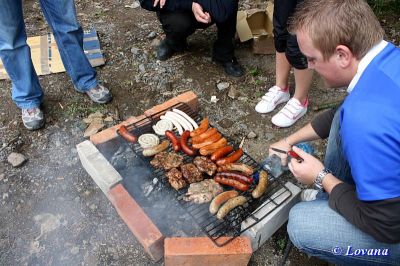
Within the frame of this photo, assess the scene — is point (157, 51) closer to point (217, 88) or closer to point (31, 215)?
point (217, 88)

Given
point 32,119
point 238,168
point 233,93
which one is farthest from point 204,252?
point 32,119

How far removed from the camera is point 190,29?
4.77 meters

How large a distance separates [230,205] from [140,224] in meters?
0.73

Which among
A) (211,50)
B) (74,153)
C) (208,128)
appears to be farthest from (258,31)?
(74,153)

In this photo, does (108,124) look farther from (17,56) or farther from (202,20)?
(202,20)

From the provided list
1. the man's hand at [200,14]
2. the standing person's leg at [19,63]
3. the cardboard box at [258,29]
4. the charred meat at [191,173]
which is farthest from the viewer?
the cardboard box at [258,29]

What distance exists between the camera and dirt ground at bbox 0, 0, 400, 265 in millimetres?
3117

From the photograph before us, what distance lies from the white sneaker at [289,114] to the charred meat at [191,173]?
1.54 m

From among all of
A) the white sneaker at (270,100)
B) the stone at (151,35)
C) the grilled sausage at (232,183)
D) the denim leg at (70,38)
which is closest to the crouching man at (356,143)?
the grilled sausage at (232,183)

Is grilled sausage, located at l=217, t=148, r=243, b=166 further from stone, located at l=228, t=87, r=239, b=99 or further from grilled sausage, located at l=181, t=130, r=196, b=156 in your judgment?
stone, located at l=228, t=87, r=239, b=99

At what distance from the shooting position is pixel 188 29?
473cm

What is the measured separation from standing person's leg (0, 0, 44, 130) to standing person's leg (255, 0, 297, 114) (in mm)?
2664

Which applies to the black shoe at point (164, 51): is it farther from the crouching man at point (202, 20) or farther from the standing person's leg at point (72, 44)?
the standing person's leg at point (72, 44)

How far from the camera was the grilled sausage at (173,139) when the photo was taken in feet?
10.7
